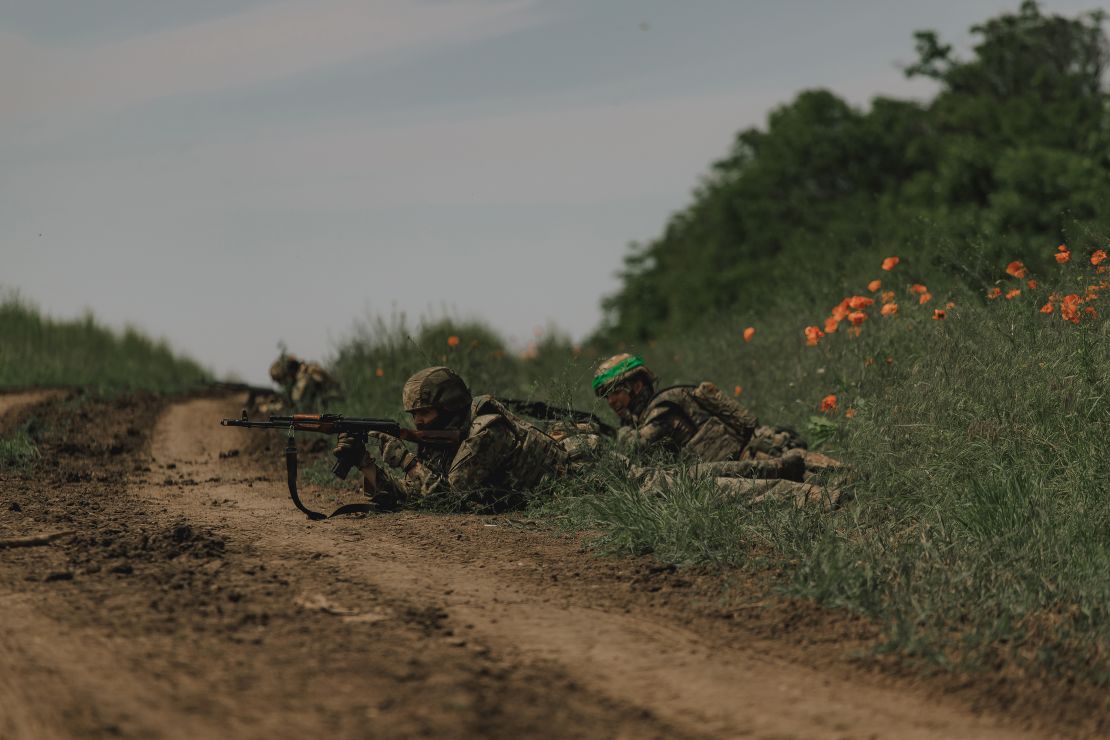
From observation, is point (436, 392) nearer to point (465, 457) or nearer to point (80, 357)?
point (465, 457)

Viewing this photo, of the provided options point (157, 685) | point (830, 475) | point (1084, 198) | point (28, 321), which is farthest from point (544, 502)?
point (1084, 198)

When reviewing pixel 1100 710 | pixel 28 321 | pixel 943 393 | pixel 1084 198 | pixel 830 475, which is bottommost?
pixel 1100 710

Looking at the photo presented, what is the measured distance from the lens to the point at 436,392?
25.3 feet

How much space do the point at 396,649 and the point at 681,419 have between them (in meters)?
4.37

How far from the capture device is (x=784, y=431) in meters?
8.79

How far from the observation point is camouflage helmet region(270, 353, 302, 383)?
47.6 feet

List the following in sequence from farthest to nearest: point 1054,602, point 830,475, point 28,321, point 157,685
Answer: point 28,321
point 830,475
point 1054,602
point 157,685

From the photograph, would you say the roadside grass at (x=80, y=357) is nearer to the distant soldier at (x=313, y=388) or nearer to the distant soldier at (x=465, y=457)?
the distant soldier at (x=313, y=388)

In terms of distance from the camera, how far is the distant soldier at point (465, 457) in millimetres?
7734

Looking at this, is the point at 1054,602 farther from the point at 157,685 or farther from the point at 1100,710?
the point at 157,685

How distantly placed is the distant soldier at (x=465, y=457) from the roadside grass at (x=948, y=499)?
257 mm

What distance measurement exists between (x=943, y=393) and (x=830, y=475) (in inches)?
37.0

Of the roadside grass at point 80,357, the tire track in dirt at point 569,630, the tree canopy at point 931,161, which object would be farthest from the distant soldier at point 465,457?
the tree canopy at point 931,161

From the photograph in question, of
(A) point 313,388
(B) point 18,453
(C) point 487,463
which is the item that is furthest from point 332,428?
(A) point 313,388
